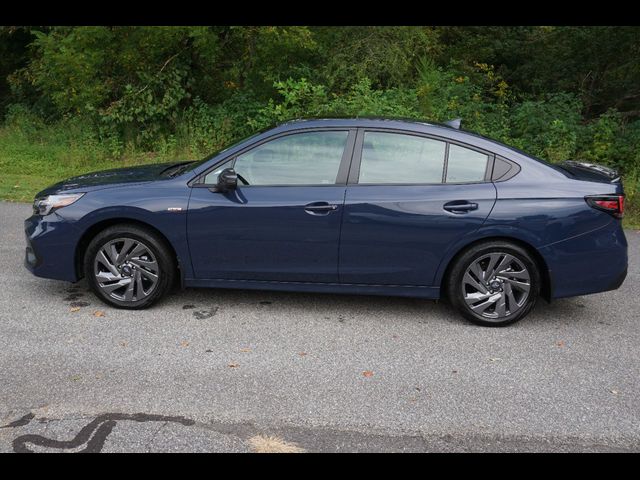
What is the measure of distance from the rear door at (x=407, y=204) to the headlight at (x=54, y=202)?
2.25 meters

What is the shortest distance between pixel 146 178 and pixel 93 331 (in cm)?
138

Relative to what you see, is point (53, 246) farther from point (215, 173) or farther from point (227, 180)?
point (227, 180)

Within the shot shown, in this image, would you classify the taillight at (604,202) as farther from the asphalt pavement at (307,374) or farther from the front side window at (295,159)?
the front side window at (295,159)

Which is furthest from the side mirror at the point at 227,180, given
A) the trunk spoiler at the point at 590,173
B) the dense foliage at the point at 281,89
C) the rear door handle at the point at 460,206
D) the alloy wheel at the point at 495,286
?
the dense foliage at the point at 281,89

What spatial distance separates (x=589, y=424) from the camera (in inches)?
146

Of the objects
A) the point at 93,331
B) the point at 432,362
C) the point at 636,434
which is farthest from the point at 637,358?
the point at 93,331

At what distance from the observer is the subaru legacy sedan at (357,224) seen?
504 centimetres

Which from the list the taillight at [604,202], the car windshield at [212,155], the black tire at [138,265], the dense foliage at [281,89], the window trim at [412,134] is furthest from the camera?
the dense foliage at [281,89]

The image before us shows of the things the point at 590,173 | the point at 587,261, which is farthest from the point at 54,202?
the point at 590,173

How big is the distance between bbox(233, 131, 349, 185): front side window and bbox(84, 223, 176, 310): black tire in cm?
90

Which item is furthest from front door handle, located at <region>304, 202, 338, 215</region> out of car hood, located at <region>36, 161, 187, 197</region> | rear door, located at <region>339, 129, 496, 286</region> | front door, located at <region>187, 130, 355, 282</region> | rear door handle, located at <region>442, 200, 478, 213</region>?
car hood, located at <region>36, 161, 187, 197</region>

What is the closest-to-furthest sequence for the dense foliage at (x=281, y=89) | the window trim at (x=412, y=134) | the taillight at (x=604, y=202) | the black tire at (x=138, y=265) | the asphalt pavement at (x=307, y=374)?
the asphalt pavement at (x=307, y=374)
the taillight at (x=604, y=202)
the window trim at (x=412, y=134)
the black tire at (x=138, y=265)
the dense foliage at (x=281, y=89)

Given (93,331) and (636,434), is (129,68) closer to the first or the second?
(93,331)

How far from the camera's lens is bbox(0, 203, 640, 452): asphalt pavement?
3.52m
